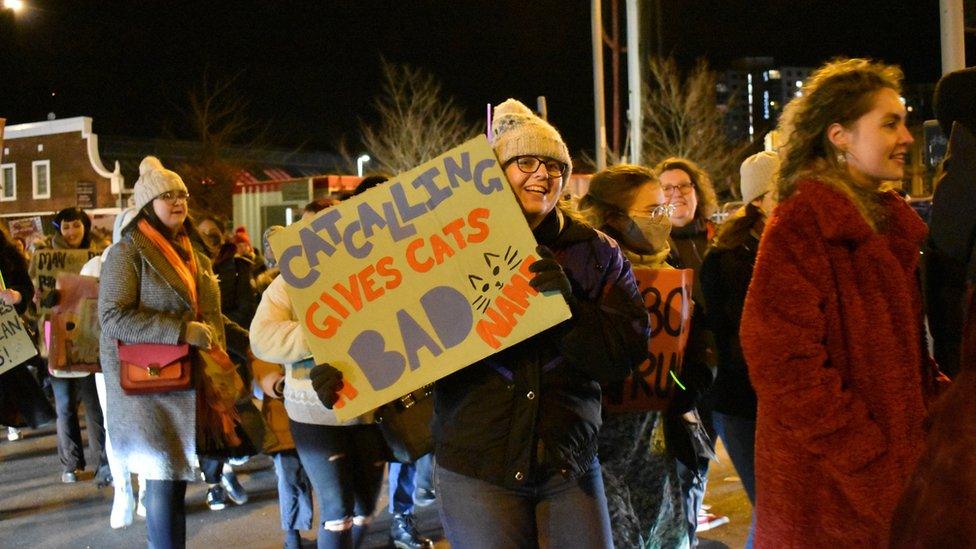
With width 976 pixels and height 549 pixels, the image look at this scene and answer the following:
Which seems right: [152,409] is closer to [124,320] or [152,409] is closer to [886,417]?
[124,320]

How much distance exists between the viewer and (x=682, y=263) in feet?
17.0

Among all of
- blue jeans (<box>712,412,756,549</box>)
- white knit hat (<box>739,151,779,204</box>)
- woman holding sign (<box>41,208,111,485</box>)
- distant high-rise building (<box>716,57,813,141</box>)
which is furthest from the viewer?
distant high-rise building (<box>716,57,813,141</box>)

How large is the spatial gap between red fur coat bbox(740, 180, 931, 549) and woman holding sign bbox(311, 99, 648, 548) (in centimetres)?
53

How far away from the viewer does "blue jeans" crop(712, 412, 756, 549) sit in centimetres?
410

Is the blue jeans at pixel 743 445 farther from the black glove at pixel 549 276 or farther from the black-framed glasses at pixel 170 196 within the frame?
the black-framed glasses at pixel 170 196

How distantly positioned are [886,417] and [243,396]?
137 inches

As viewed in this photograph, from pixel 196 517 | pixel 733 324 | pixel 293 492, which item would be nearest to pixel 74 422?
pixel 196 517

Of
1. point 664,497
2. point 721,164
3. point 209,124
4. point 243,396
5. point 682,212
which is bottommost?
point 664,497

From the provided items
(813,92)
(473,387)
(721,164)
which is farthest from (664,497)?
(721,164)

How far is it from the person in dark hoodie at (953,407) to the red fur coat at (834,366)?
15.2 inches

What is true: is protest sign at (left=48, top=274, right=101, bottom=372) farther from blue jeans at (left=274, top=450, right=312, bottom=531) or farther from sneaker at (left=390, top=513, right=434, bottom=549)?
sneaker at (left=390, top=513, right=434, bottom=549)

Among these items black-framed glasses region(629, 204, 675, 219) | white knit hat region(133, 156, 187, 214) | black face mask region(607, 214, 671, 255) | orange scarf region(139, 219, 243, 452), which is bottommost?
orange scarf region(139, 219, 243, 452)

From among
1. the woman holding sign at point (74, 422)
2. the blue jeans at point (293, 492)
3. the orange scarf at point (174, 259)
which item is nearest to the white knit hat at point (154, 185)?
the orange scarf at point (174, 259)

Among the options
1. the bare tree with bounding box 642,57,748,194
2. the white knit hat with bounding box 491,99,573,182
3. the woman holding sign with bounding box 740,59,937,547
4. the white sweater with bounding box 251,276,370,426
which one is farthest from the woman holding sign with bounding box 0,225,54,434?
the bare tree with bounding box 642,57,748,194
